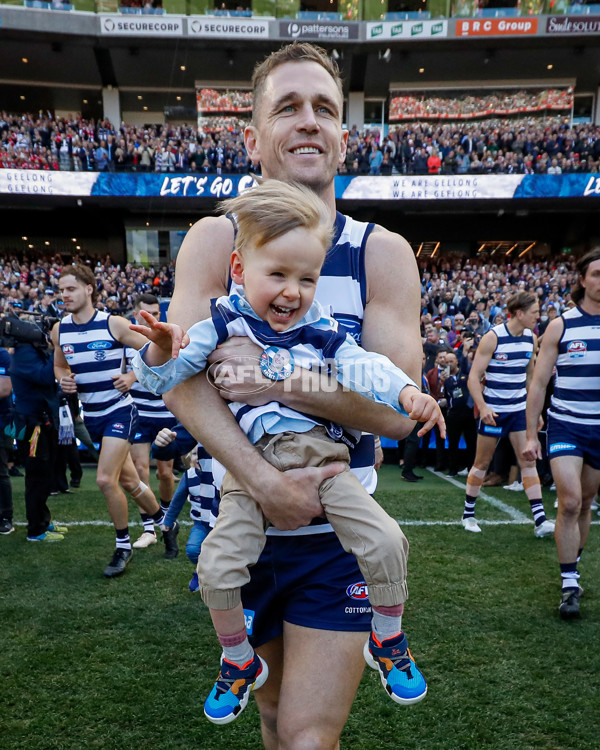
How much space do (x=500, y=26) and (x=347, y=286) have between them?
30.3 meters

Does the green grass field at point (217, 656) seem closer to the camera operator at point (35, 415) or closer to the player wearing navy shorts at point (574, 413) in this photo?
the camera operator at point (35, 415)

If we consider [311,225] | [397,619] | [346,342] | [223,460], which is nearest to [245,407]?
[223,460]

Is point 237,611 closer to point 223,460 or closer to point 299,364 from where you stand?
point 223,460

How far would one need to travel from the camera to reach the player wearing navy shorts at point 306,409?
1.48 metres

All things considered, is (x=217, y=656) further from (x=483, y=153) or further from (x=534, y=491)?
(x=483, y=153)

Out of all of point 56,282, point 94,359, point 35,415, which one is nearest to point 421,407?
point 94,359

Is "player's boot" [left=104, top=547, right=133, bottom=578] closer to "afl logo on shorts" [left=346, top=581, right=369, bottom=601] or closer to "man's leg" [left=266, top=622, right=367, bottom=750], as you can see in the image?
"man's leg" [left=266, top=622, right=367, bottom=750]

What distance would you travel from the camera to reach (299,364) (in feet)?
4.99

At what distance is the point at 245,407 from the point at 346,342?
323mm

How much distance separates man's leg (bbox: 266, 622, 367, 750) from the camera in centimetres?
147

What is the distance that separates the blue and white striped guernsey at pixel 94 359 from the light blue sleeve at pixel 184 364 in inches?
141

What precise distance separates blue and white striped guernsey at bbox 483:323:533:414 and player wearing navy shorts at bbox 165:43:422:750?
4670mm

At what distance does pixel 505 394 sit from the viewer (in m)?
6.05

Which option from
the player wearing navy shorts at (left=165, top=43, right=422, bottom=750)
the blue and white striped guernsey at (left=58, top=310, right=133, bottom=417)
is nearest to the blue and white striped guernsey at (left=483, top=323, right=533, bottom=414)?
the blue and white striped guernsey at (left=58, top=310, right=133, bottom=417)
